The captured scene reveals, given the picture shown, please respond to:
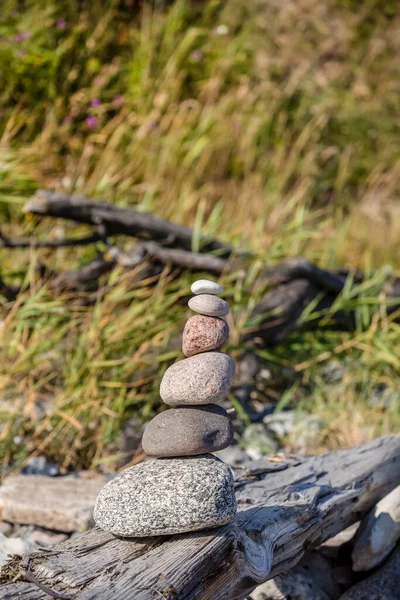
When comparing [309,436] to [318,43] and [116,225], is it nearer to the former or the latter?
[116,225]

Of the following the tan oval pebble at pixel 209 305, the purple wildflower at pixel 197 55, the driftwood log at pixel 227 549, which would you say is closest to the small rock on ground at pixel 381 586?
the driftwood log at pixel 227 549

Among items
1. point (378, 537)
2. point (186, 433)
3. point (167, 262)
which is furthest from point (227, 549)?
point (167, 262)

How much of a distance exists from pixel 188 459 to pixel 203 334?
14.5 inches

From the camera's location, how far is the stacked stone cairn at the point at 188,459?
74.2 inches

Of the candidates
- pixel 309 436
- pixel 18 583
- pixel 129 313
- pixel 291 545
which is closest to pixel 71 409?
pixel 129 313

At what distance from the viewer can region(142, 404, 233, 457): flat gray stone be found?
6.59ft

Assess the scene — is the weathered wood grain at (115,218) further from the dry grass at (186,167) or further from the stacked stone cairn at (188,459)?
the stacked stone cairn at (188,459)

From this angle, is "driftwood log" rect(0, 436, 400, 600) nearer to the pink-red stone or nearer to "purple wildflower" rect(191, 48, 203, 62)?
the pink-red stone

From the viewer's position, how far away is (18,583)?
67.1 inches

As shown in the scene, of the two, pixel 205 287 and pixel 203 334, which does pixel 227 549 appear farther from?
pixel 205 287

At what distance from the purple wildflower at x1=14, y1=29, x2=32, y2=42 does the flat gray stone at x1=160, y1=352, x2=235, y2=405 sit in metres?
4.45

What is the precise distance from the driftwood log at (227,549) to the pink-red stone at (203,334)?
1.73 feet

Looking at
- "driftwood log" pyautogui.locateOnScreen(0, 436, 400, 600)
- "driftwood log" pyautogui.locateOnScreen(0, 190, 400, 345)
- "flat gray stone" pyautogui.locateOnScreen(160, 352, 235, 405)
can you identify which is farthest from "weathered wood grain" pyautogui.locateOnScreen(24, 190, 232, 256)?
"flat gray stone" pyautogui.locateOnScreen(160, 352, 235, 405)

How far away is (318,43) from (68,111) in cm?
450
